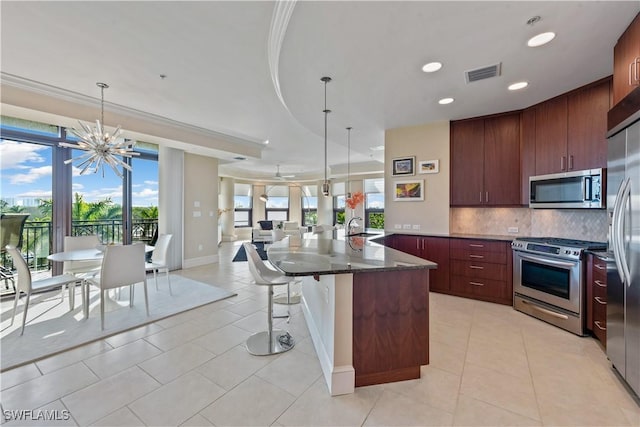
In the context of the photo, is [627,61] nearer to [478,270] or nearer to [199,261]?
[478,270]

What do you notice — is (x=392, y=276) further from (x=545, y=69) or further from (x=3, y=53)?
(x=3, y=53)

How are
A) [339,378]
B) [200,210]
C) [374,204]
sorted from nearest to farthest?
[339,378] → [200,210] → [374,204]

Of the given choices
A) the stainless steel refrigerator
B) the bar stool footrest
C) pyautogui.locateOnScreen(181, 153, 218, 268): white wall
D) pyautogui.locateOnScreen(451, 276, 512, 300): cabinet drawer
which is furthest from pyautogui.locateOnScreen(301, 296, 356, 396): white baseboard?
pyautogui.locateOnScreen(181, 153, 218, 268): white wall

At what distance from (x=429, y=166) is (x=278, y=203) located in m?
8.72

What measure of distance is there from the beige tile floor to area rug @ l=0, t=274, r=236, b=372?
0.22 metres

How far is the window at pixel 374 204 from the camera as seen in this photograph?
8.67m

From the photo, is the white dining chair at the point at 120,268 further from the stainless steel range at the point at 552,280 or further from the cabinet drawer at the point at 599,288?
the cabinet drawer at the point at 599,288

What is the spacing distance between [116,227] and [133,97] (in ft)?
9.05

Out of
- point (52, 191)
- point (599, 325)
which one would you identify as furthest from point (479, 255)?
point (52, 191)

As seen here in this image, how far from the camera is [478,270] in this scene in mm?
3633

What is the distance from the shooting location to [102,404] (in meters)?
1.71

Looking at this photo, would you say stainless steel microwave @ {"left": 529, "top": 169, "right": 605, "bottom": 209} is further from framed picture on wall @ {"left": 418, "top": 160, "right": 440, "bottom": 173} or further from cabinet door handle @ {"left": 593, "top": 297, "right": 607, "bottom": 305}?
framed picture on wall @ {"left": 418, "top": 160, "right": 440, "bottom": 173}

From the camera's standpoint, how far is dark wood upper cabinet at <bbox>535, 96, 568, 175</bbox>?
3131mm

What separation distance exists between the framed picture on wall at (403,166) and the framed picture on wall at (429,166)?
11 centimetres
